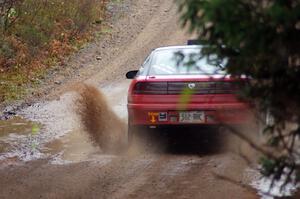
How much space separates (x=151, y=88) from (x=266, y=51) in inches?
228

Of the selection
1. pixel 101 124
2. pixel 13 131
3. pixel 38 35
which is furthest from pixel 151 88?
pixel 38 35

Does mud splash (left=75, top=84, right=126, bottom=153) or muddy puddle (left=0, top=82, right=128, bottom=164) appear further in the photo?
mud splash (left=75, top=84, right=126, bottom=153)

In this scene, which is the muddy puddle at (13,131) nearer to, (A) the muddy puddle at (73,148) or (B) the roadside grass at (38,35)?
(A) the muddy puddle at (73,148)

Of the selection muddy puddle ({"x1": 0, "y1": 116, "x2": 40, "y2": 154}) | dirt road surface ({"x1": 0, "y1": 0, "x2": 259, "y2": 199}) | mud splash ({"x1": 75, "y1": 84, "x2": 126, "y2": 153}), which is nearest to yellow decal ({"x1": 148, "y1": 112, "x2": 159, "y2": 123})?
dirt road surface ({"x1": 0, "y1": 0, "x2": 259, "y2": 199})

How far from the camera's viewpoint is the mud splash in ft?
32.3

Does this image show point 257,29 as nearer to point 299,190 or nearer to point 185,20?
point 185,20

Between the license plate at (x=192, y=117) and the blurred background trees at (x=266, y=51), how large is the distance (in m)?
4.87

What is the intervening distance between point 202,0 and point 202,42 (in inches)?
10.1

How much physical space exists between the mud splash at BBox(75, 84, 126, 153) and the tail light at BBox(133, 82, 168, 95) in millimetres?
1053

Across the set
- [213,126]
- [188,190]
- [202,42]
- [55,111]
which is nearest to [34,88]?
[55,111]

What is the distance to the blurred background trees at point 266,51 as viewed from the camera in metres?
3.16

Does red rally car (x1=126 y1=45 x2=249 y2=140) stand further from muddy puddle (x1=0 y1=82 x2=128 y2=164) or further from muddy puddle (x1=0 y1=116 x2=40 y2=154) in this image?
muddy puddle (x1=0 y1=116 x2=40 y2=154)

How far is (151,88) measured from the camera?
898cm

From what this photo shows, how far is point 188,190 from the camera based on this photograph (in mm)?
7383
